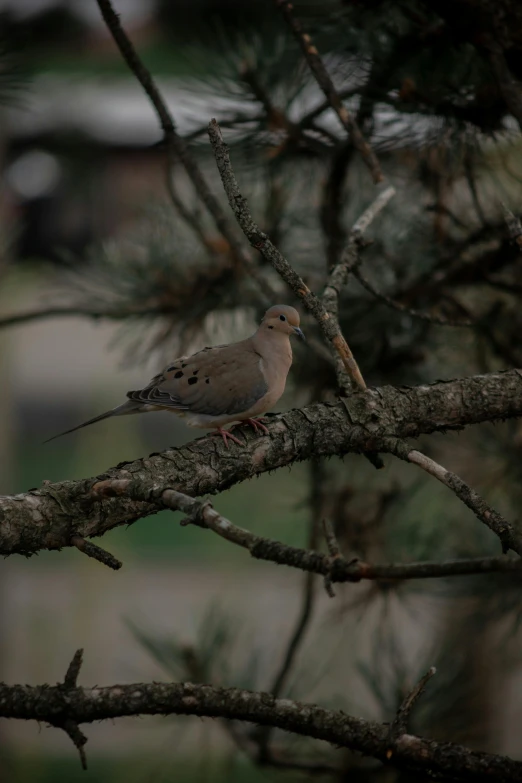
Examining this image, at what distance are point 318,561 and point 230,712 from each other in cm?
31

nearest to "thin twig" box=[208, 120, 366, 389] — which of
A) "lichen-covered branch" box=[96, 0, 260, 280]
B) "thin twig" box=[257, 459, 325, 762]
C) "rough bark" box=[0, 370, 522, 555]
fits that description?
"rough bark" box=[0, 370, 522, 555]

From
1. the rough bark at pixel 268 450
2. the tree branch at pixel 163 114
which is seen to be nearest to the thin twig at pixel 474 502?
the rough bark at pixel 268 450

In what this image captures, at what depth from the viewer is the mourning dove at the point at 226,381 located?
108cm

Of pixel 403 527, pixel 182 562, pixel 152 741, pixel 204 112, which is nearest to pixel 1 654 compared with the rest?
pixel 152 741

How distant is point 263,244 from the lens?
871 millimetres

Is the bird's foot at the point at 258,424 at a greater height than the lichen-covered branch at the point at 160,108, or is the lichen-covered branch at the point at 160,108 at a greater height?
the lichen-covered branch at the point at 160,108

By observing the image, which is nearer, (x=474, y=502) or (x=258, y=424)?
(x=474, y=502)

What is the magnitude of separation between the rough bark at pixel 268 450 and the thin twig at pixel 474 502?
54mm

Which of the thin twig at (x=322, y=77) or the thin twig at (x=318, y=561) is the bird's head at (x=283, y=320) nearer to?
the thin twig at (x=322, y=77)

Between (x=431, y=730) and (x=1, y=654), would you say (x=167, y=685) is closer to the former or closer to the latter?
(x=431, y=730)

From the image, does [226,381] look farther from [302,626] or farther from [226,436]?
[302,626]

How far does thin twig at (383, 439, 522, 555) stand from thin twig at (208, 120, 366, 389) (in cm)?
14

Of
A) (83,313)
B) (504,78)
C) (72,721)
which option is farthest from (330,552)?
(83,313)

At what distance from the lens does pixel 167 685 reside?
0.81 metres
